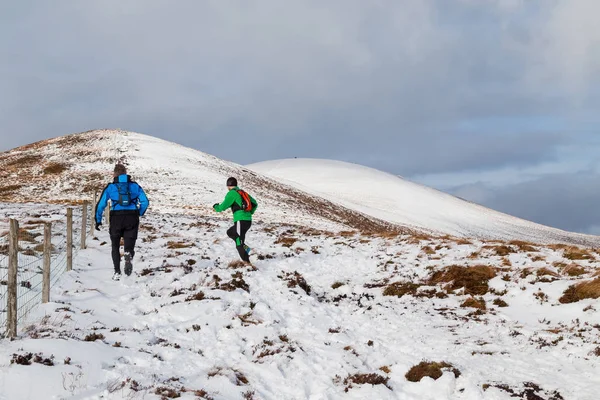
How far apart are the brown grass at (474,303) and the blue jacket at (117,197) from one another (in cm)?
928

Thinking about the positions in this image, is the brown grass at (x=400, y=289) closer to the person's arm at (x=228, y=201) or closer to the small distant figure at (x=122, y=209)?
the person's arm at (x=228, y=201)

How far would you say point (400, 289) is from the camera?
540 inches

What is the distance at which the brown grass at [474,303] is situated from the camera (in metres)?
12.1

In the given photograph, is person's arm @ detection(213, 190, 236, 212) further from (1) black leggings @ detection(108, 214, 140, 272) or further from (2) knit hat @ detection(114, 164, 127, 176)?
(2) knit hat @ detection(114, 164, 127, 176)

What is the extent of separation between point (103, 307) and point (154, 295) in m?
1.61

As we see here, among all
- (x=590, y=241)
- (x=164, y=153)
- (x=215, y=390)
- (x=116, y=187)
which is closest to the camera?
(x=215, y=390)

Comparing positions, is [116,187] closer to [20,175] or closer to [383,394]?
[383,394]

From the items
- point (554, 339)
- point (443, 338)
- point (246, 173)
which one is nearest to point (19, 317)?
point (443, 338)

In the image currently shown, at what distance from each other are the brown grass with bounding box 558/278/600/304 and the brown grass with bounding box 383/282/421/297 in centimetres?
397

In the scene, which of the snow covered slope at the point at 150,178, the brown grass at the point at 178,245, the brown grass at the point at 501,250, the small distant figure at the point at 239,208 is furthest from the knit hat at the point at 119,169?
the snow covered slope at the point at 150,178

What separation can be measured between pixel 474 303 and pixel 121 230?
33.1 ft

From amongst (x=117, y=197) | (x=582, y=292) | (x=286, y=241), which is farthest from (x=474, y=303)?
(x=286, y=241)

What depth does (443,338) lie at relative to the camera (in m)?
9.66

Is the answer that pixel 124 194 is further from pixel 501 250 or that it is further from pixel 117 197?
pixel 501 250
